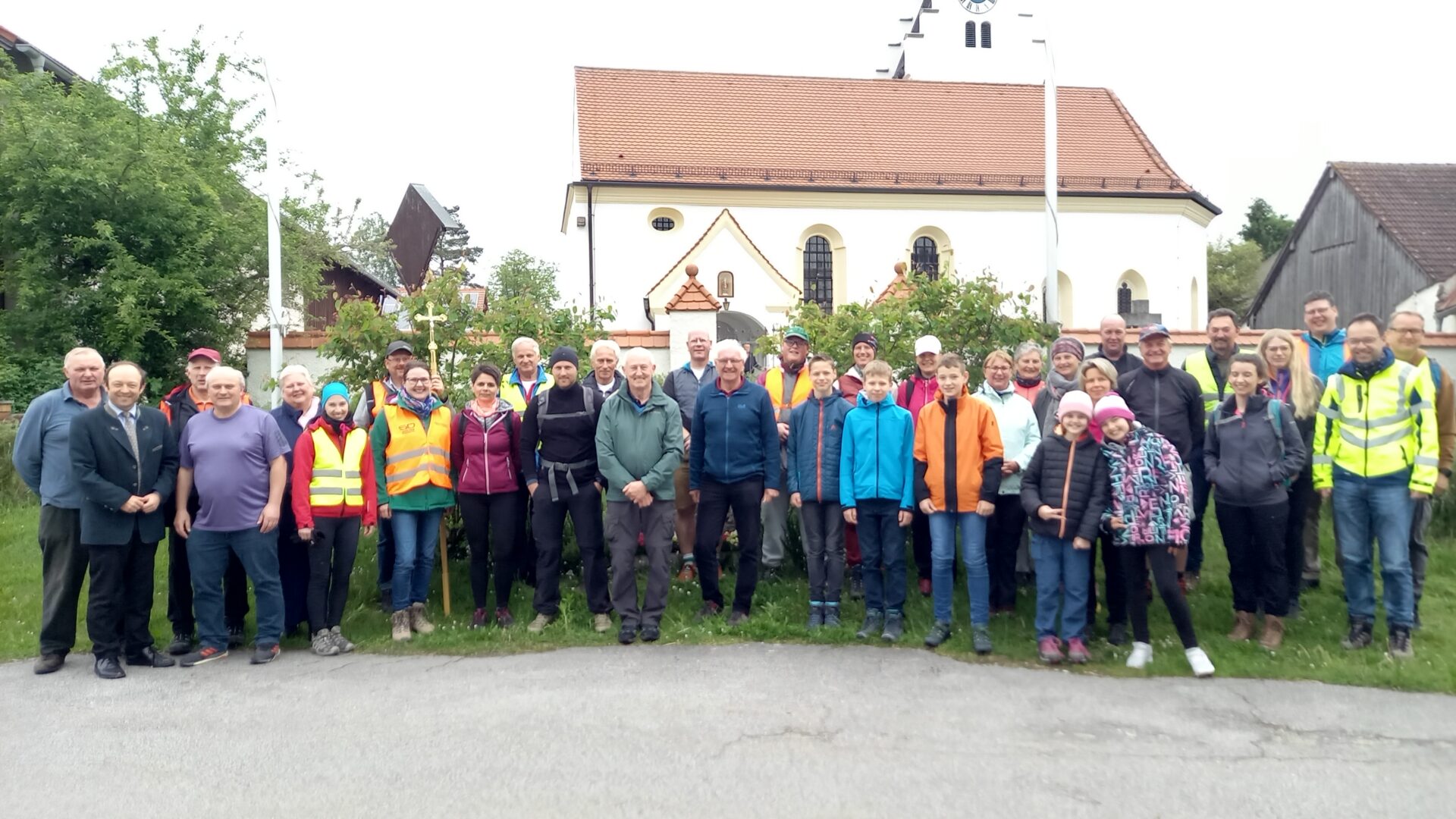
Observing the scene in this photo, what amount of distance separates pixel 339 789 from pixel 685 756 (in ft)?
4.62

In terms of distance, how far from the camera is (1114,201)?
121ft

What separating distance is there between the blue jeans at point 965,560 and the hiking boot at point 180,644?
4607 millimetres

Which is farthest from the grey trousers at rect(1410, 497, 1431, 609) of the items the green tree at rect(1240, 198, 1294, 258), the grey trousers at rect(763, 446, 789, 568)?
the green tree at rect(1240, 198, 1294, 258)

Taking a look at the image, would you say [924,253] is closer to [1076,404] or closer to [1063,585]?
[1063,585]

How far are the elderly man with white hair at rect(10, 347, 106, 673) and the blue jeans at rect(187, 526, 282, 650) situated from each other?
0.64 m

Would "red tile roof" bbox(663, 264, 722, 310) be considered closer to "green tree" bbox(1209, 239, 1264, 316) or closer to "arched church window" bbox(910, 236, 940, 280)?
"arched church window" bbox(910, 236, 940, 280)

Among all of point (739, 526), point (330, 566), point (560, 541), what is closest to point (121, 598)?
point (330, 566)

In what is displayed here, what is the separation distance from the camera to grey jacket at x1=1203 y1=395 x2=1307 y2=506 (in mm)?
6512

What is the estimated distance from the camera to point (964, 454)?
666 cm

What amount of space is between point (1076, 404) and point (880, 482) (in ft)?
4.12

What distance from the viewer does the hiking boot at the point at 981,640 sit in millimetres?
6566

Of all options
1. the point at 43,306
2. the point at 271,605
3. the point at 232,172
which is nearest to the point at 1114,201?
→ the point at 232,172

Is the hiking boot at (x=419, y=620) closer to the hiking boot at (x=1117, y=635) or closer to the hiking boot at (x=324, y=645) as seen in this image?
the hiking boot at (x=324, y=645)

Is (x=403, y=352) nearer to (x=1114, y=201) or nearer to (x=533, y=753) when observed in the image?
(x=533, y=753)
